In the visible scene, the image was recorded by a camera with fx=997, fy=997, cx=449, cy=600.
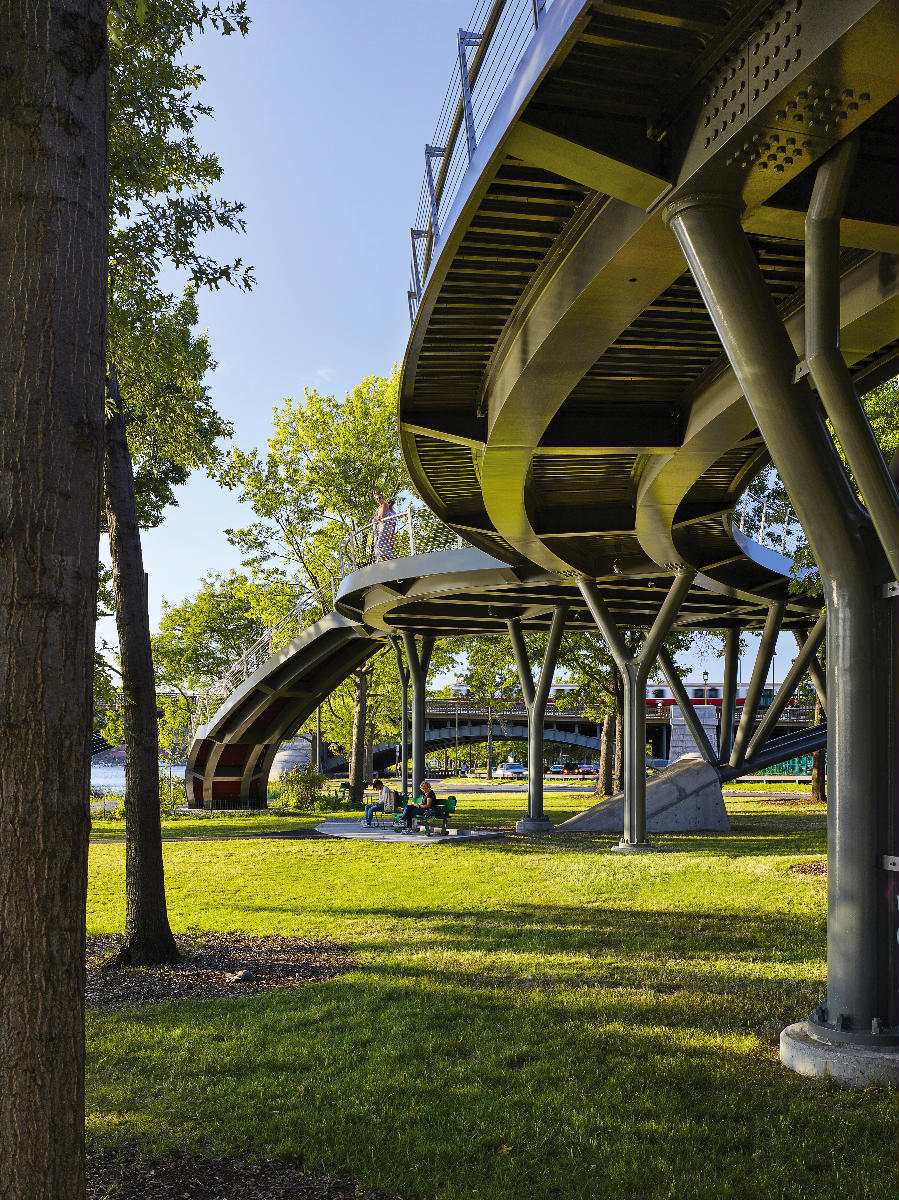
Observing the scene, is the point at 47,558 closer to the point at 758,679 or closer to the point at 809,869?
the point at 809,869

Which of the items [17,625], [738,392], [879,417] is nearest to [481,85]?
[738,392]

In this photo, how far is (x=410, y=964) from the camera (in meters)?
8.81

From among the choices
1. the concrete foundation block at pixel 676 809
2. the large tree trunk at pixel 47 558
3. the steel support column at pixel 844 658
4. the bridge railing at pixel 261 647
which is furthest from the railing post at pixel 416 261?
the bridge railing at pixel 261 647

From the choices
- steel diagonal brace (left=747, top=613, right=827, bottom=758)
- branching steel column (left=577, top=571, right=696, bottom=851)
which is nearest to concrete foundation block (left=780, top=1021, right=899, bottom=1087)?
branching steel column (left=577, top=571, right=696, bottom=851)

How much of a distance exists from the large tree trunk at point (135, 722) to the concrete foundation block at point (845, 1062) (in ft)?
19.4

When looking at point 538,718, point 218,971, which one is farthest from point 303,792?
point 218,971

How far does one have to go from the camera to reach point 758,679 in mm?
26562

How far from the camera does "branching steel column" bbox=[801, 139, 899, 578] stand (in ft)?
18.6

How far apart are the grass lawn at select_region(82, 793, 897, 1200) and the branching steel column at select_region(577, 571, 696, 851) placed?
6.98 meters

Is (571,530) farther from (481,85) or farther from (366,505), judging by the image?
(366,505)

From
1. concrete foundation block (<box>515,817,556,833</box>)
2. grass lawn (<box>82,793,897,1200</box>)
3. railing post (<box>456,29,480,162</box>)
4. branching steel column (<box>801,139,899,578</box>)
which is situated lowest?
concrete foundation block (<box>515,817,556,833</box>)

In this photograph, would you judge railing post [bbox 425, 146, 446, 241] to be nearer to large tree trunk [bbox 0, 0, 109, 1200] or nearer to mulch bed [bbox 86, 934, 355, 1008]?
large tree trunk [bbox 0, 0, 109, 1200]

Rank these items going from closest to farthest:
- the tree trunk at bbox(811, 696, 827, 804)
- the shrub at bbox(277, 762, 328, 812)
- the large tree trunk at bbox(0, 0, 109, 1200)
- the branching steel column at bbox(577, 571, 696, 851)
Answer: the large tree trunk at bbox(0, 0, 109, 1200), the branching steel column at bbox(577, 571, 696, 851), the shrub at bbox(277, 762, 328, 812), the tree trunk at bbox(811, 696, 827, 804)

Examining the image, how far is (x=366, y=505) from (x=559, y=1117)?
1325 inches
